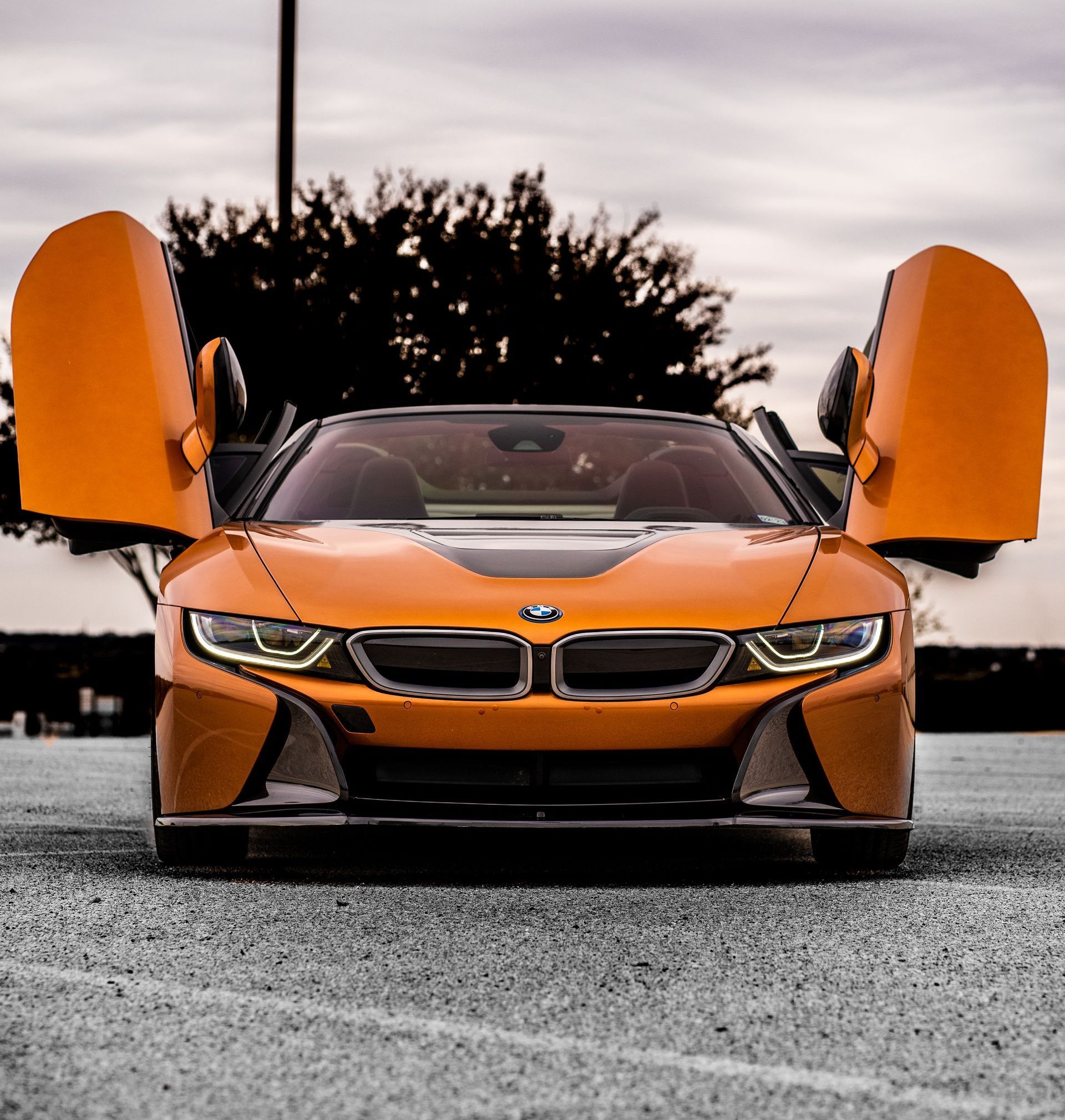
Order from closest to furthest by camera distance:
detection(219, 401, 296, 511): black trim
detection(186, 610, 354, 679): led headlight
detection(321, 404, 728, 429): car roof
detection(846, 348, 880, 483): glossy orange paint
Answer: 1. detection(186, 610, 354, 679): led headlight
2. detection(846, 348, 880, 483): glossy orange paint
3. detection(219, 401, 296, 511): black trim
4. detection(321, 404, 728, 429): car roof

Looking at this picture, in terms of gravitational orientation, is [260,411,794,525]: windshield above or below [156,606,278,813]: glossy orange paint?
above

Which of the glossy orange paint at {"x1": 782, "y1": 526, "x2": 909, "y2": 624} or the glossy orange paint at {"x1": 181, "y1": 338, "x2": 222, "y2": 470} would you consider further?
the glossy orange paint at {"x1": 181, "y1": 338, "x2": 222, "y2": 470}

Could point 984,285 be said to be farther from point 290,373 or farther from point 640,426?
point 290,373

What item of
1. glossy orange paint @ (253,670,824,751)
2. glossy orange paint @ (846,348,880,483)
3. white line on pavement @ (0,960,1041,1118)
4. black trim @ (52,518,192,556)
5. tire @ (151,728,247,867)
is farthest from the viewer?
glossy orange paint @ (846,348,880,483)

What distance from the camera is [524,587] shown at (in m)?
4.63

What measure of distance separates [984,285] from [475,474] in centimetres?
1877

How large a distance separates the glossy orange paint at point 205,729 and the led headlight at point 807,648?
4.18 ft

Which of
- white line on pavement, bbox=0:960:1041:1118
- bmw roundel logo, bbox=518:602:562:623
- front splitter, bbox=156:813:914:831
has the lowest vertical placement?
front splitter, bbox=156:813:914:831

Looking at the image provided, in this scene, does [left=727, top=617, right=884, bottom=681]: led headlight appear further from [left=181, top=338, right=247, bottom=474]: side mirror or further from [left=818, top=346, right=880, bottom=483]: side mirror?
[left=181, top=338, right=247, bottom=474]: side mirror

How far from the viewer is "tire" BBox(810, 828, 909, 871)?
4973 millimetres

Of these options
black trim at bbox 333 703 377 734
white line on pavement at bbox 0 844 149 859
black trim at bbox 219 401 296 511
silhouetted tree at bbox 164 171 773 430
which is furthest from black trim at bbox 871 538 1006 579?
silhouetted tree at bbox 164 171 773 430

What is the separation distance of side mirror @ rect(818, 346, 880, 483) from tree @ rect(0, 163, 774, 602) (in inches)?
625

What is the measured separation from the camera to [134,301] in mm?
5742

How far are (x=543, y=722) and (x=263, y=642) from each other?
2.63 feet
